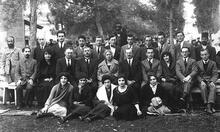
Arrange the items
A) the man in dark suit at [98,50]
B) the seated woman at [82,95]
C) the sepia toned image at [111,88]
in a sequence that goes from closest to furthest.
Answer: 1. the sepia toned image at [111,88]
2. the seated woman at [82,95]
3. the man in dark suit at [98,50]

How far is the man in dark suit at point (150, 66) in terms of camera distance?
775cm

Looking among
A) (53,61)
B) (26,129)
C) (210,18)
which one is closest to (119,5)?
(210,18)

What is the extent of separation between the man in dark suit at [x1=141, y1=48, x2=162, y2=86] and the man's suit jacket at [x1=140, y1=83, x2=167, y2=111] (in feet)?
1.81

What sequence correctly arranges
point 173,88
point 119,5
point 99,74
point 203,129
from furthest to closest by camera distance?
point 119,5
point 99,74
point 173,88
point 203,129

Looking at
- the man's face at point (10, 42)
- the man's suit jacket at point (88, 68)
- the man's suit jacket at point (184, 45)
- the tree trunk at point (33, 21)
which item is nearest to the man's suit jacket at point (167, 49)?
the man's suit jacket at point (184, 45)

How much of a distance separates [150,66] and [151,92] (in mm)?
947

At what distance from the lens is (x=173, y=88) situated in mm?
7328

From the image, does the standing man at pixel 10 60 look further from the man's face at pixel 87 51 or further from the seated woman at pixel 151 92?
the seated woman at pixel 151 92

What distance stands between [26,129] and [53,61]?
8.63ft

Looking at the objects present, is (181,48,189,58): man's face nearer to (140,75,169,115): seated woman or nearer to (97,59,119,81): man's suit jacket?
(140,75,169,115): seated woman

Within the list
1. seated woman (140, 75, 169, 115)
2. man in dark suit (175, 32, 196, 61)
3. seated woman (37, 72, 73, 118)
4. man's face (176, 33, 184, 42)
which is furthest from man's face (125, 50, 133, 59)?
seated woman (37, 72, 73, 118)

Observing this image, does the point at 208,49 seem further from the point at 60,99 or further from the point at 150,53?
the point at 60,99

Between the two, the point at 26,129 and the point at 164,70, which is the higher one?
the point at 164,70

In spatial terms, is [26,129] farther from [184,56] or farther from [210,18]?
[210,18]
